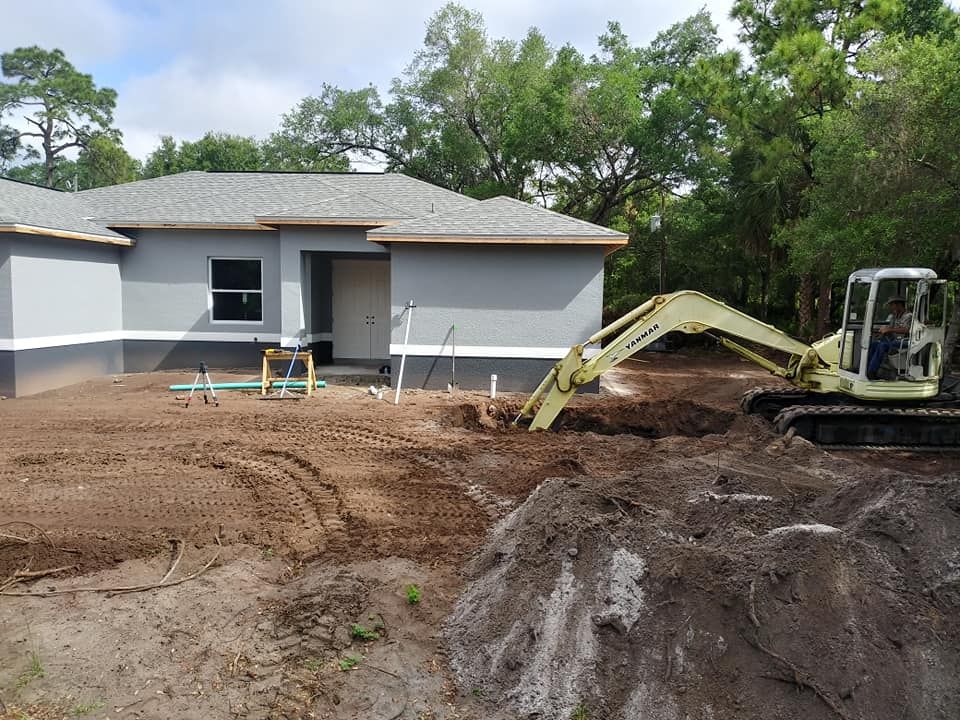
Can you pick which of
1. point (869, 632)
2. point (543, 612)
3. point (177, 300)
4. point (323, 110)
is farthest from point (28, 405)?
point (323, 110)

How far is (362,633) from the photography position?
172 inches

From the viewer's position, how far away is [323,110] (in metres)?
33.5

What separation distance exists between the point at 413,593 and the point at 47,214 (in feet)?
41.7

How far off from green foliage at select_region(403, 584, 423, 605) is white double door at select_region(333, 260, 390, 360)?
39.1ft

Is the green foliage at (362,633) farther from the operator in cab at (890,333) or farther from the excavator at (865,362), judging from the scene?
the operator in cab at (890,333)

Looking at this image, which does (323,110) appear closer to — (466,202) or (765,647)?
(466,202)

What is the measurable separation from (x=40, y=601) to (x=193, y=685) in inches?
67.6

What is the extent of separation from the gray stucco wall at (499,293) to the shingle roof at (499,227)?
356 millimetres

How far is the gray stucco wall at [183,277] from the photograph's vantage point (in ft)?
49.2

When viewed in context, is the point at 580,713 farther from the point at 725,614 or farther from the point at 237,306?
the point at 237,306

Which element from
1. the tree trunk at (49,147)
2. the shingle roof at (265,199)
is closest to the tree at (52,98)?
the tree trunk at (49,147)

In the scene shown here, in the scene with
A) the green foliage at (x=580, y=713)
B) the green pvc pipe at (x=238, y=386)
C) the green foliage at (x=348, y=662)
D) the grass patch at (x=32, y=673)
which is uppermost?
the green pvc pipe at (x=238, y=386)

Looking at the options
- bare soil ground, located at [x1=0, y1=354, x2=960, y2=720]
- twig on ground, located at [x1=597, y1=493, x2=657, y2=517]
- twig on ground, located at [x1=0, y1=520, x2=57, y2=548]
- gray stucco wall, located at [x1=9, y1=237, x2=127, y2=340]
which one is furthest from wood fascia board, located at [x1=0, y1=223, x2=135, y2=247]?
twig on ground, located at [x1=597, y1=493, x2=657, y2=517]

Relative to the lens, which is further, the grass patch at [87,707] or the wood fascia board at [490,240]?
the wood fascia board at [490,240]
